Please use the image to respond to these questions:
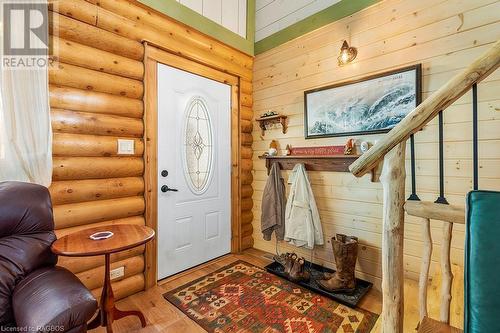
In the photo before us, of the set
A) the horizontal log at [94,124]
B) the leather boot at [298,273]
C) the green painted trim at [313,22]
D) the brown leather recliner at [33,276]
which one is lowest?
the leather boot at [298,273]

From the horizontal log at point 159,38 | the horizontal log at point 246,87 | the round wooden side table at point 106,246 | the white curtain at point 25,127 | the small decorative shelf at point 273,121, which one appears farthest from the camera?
the horizontal log at point 246,87

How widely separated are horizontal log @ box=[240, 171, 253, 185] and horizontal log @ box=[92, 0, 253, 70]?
1.41 m

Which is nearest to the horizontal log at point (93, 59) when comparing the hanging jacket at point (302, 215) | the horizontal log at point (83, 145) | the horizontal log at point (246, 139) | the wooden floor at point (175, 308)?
the horizontal log at point (83, 145)

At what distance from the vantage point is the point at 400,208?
3.43ft

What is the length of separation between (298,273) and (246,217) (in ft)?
3.55

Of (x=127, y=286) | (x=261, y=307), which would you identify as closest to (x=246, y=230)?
(x=261, y=307)

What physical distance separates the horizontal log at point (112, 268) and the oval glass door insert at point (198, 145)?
0.86 meters

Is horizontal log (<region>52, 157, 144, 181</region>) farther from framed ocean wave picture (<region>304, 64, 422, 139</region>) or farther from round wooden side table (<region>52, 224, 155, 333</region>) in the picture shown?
framed ocean wave picture (<region>304, 64, 422, 139</region>)

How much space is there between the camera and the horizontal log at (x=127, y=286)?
196 cm

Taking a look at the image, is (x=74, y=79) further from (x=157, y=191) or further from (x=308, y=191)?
(x=308, y=191)

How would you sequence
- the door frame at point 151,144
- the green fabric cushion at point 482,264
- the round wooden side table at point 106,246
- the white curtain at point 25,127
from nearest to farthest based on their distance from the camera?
1. the green fabric cushion at point 482,264
2. the round wooden side table at point 106,246
3. the white curtain at point 25,127
4. the door frame at point 151,144

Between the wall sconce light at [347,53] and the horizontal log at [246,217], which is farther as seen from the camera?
the horizontal log at [246,217]

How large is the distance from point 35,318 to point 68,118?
4.46ft

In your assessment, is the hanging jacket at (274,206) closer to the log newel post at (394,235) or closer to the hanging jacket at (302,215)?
the hanging jacket at (302,215)
